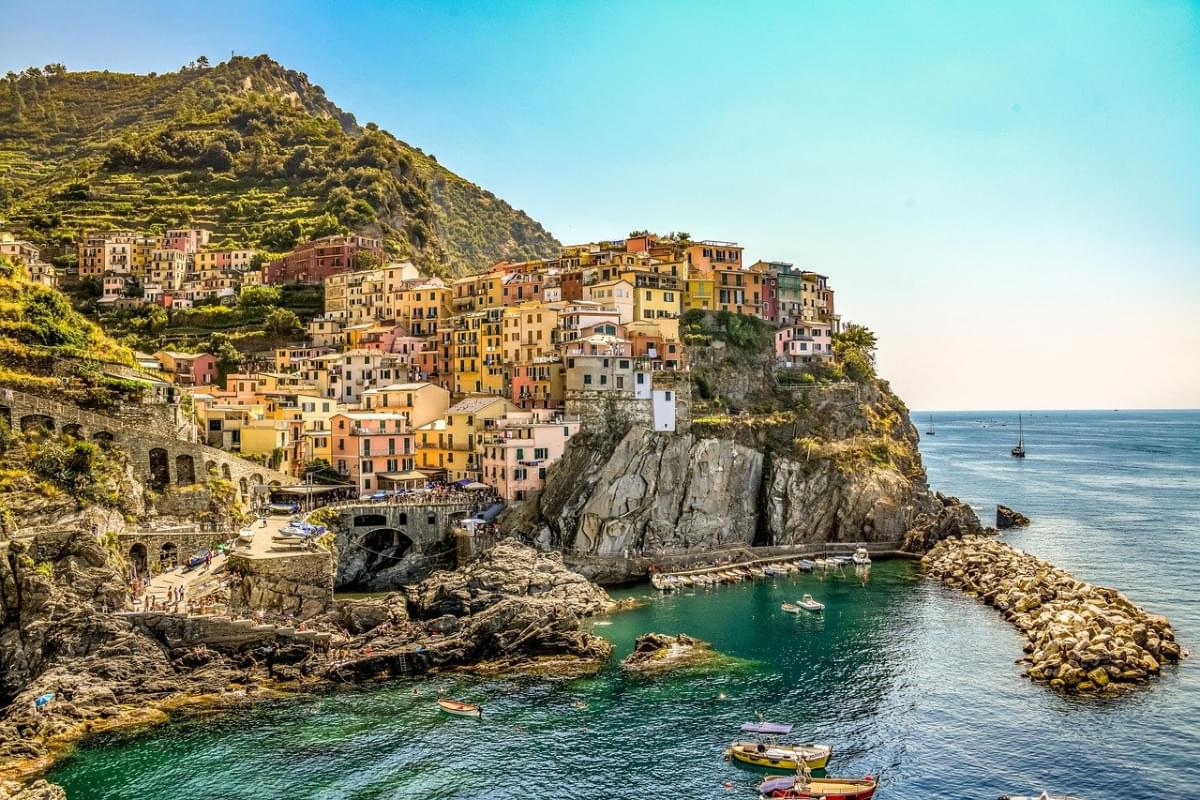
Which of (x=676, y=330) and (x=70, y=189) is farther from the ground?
(x=70, y=189)

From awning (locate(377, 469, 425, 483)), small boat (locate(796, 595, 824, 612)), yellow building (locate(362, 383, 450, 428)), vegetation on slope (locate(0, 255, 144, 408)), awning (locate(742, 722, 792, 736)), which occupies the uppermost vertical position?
vegetation on slope (locate(0, 255, 144, 408))

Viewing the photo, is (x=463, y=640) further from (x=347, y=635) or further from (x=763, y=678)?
(x=763, y=678)

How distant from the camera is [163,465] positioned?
57.2 meters

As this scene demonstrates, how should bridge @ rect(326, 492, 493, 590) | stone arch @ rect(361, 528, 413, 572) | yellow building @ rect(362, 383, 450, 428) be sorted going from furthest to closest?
yellow building @ rect(362, 383, 450, 428), stone arch @ rect(361, 528, 413, 572), bridge @ rect(326, 492, 493, 590)

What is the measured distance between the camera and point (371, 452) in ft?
228

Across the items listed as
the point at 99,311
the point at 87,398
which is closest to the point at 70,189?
the point at 99,311

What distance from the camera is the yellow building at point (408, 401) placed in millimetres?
77250

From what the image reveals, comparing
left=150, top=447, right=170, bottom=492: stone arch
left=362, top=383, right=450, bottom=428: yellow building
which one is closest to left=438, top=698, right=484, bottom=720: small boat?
left=150, top=447, right=170, bottom=492: stone arch

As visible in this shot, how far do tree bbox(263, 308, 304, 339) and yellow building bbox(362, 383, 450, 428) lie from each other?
2072 cm

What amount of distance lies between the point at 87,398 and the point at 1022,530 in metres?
78.7

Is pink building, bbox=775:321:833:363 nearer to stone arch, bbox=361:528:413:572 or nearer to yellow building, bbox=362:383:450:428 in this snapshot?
yellow building, bbox=362:383:450:428

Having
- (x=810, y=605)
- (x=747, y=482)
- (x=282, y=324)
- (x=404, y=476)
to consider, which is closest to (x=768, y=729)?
(x=810, y=605)

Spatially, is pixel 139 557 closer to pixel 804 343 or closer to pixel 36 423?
pixel 36 423

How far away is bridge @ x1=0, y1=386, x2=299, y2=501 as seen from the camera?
169 ft
